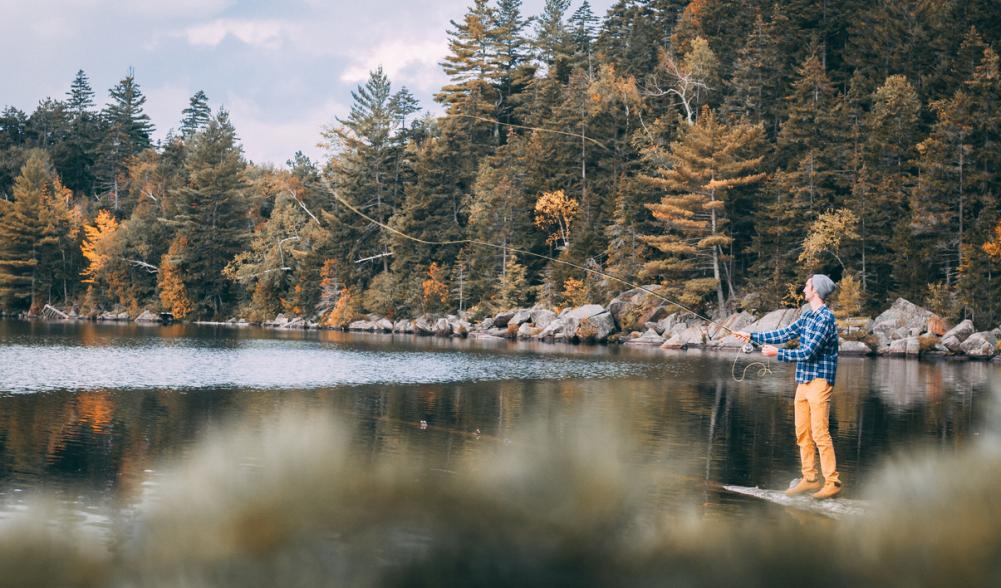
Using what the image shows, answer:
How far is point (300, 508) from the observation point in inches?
285

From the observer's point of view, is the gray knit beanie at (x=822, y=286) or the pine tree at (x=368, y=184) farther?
the pine tree at (x=368, y=184)

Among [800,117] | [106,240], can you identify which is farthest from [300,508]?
[106,240]

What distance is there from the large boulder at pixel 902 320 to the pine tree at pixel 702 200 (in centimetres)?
1050

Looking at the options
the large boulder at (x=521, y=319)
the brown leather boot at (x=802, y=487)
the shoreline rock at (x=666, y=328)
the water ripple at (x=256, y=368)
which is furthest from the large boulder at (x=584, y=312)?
the brown leather boot at (x=802, y=487)

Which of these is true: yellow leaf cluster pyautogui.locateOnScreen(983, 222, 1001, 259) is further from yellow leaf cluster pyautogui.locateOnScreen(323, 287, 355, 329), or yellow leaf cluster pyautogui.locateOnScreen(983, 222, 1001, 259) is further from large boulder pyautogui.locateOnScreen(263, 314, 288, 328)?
large boulder pyautogui.locateOnScreen(263, 314, 288, 328)

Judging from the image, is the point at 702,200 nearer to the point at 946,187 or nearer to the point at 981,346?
the point at 946,187

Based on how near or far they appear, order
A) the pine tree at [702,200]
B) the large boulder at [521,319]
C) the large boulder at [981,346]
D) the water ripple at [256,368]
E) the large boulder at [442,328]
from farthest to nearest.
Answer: the large boulder at [442,328], the large boulder at [521,319], the pine tree at [702,200], the large boulder at [981,346], the water ripple at [256,368]

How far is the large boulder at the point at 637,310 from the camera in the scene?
60.7 m

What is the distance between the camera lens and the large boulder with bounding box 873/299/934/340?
47469 mm

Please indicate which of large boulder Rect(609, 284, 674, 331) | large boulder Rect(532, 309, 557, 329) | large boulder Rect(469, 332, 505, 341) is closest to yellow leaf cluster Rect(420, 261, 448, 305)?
large boulder Rect(469, 332, 505, 341)

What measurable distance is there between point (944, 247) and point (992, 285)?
13.4 ft

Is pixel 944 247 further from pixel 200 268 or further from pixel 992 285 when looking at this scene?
pixel 200 268

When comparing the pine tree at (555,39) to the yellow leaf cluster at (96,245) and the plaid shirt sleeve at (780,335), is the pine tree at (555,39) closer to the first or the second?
the yellow leaf cluster at (96,245)

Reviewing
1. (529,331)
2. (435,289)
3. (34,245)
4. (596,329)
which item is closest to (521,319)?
(529,331)
